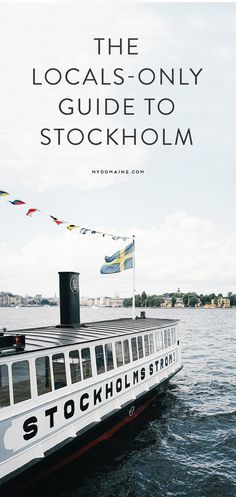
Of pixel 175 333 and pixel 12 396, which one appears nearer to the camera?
pixel 12 396

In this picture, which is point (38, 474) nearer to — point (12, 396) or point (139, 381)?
point (12, 396)

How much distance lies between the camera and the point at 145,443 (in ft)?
46.0

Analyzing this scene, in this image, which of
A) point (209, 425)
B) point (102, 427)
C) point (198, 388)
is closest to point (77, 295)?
point (102, 427)

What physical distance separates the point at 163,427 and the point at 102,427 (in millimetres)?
4596

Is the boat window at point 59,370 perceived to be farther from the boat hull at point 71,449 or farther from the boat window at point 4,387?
the boat window at point 4,387

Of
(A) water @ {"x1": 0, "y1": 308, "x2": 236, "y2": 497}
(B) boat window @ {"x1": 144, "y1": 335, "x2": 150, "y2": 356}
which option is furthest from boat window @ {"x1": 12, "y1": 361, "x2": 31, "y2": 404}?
(B) boat window @ {"x1": 144, "y1": 335, "x2": 150, "y2": 356}

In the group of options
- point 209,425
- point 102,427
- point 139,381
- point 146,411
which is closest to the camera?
point 102,427

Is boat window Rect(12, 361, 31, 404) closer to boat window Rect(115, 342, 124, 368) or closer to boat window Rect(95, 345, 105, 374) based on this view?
boat window Rect(95, 345, 105, 374)

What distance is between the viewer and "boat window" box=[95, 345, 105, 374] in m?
12.5

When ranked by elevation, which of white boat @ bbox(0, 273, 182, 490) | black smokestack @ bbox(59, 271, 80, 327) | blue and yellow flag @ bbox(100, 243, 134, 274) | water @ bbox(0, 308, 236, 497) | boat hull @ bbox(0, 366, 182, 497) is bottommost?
water @ bbox(0, 308, 236, 497)

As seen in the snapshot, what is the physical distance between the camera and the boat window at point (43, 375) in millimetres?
9708

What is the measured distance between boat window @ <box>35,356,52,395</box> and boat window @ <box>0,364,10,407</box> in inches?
40.7

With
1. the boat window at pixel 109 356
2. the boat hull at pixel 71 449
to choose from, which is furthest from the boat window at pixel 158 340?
the boat window at pixel 109 356

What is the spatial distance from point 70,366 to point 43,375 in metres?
1.38
